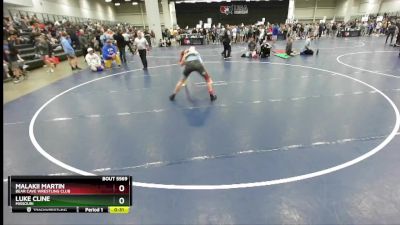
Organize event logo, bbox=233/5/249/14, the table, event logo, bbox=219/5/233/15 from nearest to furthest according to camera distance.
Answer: the table
event logo, bbox=219/5/233/15
event logo, bbox=233/5/249/14

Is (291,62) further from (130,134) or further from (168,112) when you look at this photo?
(130,134)

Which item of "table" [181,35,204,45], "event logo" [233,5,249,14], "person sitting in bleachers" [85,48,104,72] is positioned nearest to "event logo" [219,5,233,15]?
"event logo" [233,5,249,14]

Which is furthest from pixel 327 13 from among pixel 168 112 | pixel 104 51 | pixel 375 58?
pixel 168 112

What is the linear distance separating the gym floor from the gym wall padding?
29346 mm

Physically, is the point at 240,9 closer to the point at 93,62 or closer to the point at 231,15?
the point at 231,15

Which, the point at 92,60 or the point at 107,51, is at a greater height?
the point at 107,51

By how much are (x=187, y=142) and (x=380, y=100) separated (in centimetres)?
556

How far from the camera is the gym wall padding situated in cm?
3519

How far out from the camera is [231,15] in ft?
116

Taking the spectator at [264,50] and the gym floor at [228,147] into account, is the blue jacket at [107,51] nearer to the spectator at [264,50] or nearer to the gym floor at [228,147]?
the gym floor at [228,147]

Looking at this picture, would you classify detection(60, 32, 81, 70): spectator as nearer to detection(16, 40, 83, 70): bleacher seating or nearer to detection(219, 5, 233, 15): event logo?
detection(16, 40, 83, 70): bleacher seating
